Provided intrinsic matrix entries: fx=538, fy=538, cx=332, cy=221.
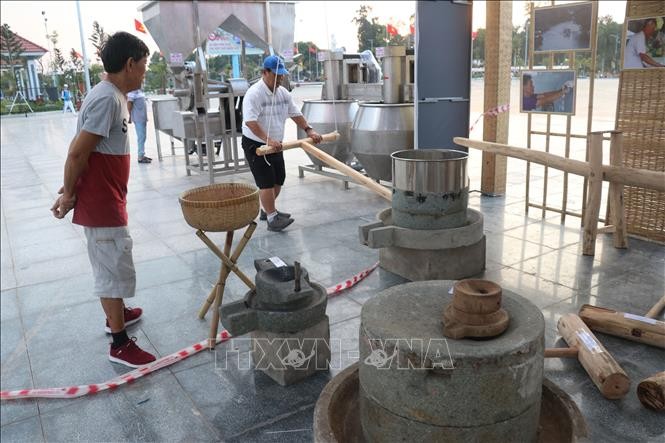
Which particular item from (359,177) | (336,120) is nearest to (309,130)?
(359,177)

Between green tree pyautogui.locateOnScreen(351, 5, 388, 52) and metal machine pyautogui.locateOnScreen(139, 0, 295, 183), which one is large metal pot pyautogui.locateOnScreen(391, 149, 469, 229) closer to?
metal machine pyautogui.locateOnScreen(139, 0, 295, 183)

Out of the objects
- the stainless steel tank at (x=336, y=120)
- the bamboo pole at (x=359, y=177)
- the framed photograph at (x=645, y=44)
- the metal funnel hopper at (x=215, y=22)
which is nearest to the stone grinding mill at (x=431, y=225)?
the bamboo pole at (x=359, y=177)

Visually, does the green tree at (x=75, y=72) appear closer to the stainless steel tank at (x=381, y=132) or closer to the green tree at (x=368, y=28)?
the green tree at (x=368, y=28)

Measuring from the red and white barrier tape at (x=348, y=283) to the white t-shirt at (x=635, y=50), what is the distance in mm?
3164

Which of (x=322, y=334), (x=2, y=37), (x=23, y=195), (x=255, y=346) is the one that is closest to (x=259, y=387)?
(x=255, y=346)

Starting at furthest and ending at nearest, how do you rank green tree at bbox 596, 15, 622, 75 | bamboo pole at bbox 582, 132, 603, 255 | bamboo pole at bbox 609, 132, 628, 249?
1. green tree at bbox 596, 15, 622, 75
2. bamboo pole at bbox 609, 132, 628, 249
3. bamboo pole at bbox 582, 132, 603, 255

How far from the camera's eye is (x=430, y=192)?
4367mm

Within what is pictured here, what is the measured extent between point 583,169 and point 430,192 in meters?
1.56

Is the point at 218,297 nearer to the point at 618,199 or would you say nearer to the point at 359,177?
the point at 359,177

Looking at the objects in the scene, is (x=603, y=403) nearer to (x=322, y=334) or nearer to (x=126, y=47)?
(x=322, y=334)

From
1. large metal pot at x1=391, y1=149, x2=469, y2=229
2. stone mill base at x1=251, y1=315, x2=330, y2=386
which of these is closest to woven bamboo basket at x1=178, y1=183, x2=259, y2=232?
stone mill base at x1=251, y1=315, x2=330, y2=386

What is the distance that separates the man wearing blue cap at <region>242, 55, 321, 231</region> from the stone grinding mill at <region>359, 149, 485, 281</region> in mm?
1628

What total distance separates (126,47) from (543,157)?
3618 millimetres

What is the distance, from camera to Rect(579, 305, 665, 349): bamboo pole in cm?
337
